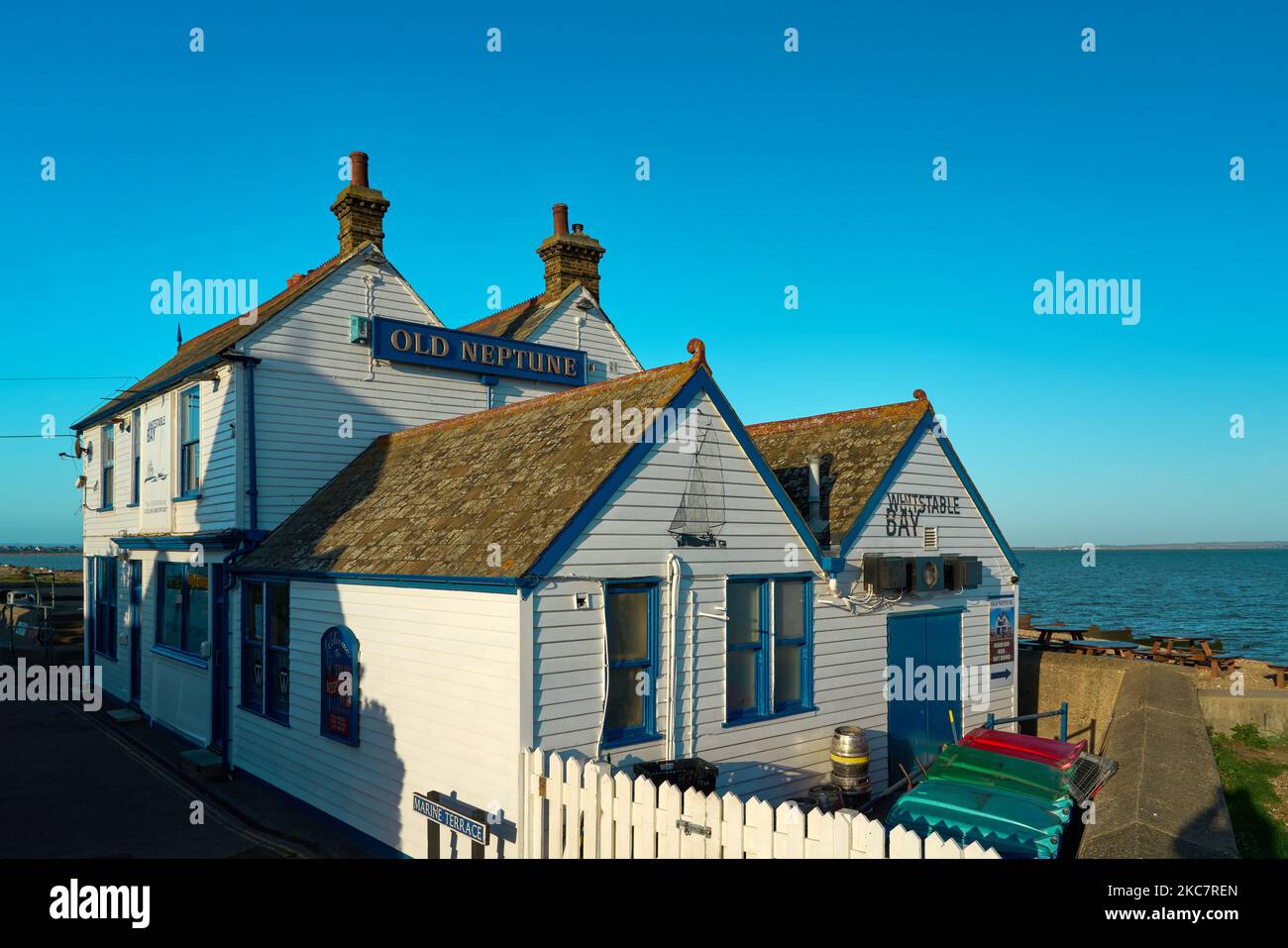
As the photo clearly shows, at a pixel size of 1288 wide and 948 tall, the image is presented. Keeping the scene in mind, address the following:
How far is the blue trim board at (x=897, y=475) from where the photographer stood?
12992mm

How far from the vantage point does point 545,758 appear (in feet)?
28.2

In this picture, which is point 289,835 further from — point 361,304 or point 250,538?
point 361,304

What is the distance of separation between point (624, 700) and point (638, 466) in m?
2.66

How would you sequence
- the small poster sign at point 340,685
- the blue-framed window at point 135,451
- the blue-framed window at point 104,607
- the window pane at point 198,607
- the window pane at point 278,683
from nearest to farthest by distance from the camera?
1. the small poster sign at point 340,685
2. the window pane at point 278,683
3. the window pane at point 198,607
4. the blue-framed window at point 135,451
5. the blue-framed window at point 104,607

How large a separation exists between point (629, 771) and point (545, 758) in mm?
1447

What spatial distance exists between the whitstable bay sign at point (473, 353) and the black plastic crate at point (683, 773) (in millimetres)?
9854

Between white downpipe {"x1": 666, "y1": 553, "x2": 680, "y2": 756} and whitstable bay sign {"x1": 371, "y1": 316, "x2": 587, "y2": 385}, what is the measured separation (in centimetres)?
850

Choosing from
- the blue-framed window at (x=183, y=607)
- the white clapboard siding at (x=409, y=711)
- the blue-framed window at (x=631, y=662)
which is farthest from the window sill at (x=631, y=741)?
the blue-framed window at (x=183, y=607)

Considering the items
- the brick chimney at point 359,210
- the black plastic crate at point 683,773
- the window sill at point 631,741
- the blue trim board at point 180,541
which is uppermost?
the brick chimney at point 359,210

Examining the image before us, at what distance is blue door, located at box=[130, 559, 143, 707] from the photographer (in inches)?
728

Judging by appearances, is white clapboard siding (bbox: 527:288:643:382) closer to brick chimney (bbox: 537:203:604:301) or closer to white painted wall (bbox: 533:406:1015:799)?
brick chimney (bbox: 537:203:604:301)

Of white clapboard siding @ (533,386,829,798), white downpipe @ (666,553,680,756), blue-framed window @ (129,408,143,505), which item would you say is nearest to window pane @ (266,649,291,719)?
white clapboard siding @ (533,386,829,798)

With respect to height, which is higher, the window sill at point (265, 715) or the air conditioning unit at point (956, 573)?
the air conditioning unit at point (956, 573)

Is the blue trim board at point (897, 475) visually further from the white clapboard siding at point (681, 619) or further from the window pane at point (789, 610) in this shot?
the white clapboard siding at point (681, 619)
